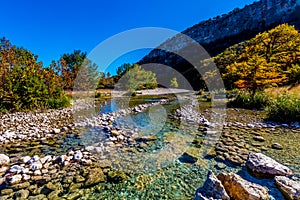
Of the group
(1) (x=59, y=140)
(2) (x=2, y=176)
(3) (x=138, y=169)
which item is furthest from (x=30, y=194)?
(1) (x=59, y=140)

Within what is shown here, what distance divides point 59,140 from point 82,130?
1.01 meters

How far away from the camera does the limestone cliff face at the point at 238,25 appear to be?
52.5 m

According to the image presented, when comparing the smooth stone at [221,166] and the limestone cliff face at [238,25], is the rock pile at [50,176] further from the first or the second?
the limestone cliff face at [238,25]

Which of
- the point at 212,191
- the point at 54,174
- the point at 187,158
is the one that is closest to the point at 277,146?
the point at 187,158

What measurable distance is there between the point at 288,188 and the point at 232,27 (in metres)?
77.4

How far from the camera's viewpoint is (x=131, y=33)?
9.73 meters

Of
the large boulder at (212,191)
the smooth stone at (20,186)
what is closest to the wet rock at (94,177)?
the smooth stone at (20,186)

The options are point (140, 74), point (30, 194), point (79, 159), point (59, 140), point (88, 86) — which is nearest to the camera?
point (30, 194)

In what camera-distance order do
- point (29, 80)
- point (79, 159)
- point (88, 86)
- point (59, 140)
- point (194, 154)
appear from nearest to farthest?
point (79, 159) → point (194, 154) → point (59, 140) → point (29, 80) → point (88, 86)

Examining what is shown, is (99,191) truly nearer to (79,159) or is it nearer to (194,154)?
(79,159)

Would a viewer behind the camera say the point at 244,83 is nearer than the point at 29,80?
No

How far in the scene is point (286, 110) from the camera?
5.66 meters

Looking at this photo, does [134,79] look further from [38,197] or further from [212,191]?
[212,191]

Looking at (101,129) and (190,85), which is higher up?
(190,85)
